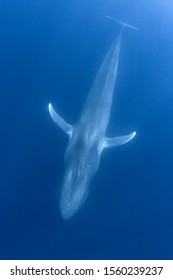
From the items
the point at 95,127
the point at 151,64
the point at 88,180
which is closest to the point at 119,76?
the point at 151,64

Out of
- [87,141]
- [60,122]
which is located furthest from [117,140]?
[60,122]

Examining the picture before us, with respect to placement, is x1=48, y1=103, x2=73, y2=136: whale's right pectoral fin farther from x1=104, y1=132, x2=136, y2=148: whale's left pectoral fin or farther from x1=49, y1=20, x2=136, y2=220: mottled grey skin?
x1=104, y1=132, x2=136, y2=148: whale's left pectoral fin

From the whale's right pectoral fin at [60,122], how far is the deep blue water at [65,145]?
0.68 m

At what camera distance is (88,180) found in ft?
50.0

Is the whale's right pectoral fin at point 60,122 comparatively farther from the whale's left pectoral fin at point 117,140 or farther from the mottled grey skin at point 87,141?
the whale's left pectoral fin at point 117,140

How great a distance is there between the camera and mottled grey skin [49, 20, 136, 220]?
14672mm

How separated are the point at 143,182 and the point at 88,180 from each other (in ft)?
11.8

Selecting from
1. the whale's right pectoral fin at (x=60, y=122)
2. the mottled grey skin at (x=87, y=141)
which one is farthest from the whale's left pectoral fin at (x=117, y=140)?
the whale's right pectoral fin at (x=60, y=122)

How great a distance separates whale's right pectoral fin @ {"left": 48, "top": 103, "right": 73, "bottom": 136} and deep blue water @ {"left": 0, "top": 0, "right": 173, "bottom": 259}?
680 mm

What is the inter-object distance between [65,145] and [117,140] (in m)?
2.12

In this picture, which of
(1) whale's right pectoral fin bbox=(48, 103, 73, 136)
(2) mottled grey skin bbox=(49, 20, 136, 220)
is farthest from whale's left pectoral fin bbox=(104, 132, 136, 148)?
(1) whale's right pectoral fin bbox=(48, 103, 73, 136)

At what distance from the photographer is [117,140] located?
1700 cm

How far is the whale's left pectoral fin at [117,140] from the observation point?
54.9 ft

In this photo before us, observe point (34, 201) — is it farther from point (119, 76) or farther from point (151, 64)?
point (151, 64)
